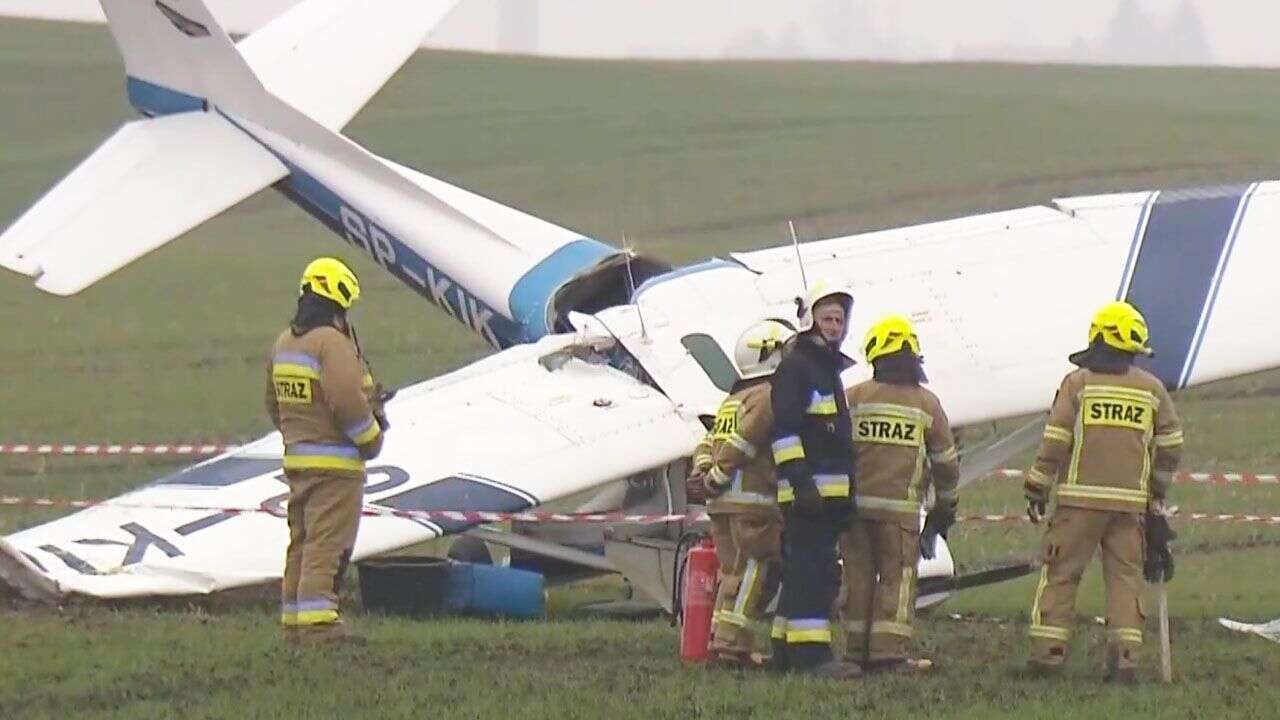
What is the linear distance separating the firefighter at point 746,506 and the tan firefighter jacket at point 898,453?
41 cm

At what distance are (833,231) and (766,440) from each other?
2719cm

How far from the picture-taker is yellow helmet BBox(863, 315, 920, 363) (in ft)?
35.9

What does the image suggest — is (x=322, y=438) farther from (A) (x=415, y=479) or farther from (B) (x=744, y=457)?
(B) (x=744, y=457)

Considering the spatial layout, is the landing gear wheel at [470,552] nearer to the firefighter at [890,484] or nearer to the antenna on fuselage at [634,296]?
the antenna on fuselage at [634,296]

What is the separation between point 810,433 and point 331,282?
2.38 meters

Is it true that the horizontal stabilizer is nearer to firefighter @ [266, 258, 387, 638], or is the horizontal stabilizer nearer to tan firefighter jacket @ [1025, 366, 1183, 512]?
firefighter @ [266, 258, 387, 638]

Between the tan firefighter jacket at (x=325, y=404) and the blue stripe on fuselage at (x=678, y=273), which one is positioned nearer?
the tan firefighter jacket at (x=325, y=404)

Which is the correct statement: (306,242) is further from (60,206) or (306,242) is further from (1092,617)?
(1092,617)

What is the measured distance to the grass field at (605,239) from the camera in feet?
33.4

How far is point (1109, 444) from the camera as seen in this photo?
1074 cm

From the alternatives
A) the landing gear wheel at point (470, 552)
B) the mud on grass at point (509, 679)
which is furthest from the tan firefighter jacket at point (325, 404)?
the landing gear wheel at point (470, 552)

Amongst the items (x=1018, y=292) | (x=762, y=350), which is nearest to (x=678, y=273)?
(x=1018, y=292)

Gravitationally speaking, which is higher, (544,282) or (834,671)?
(544,282)

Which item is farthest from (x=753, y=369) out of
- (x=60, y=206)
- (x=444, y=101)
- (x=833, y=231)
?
(x=444, y=101)
